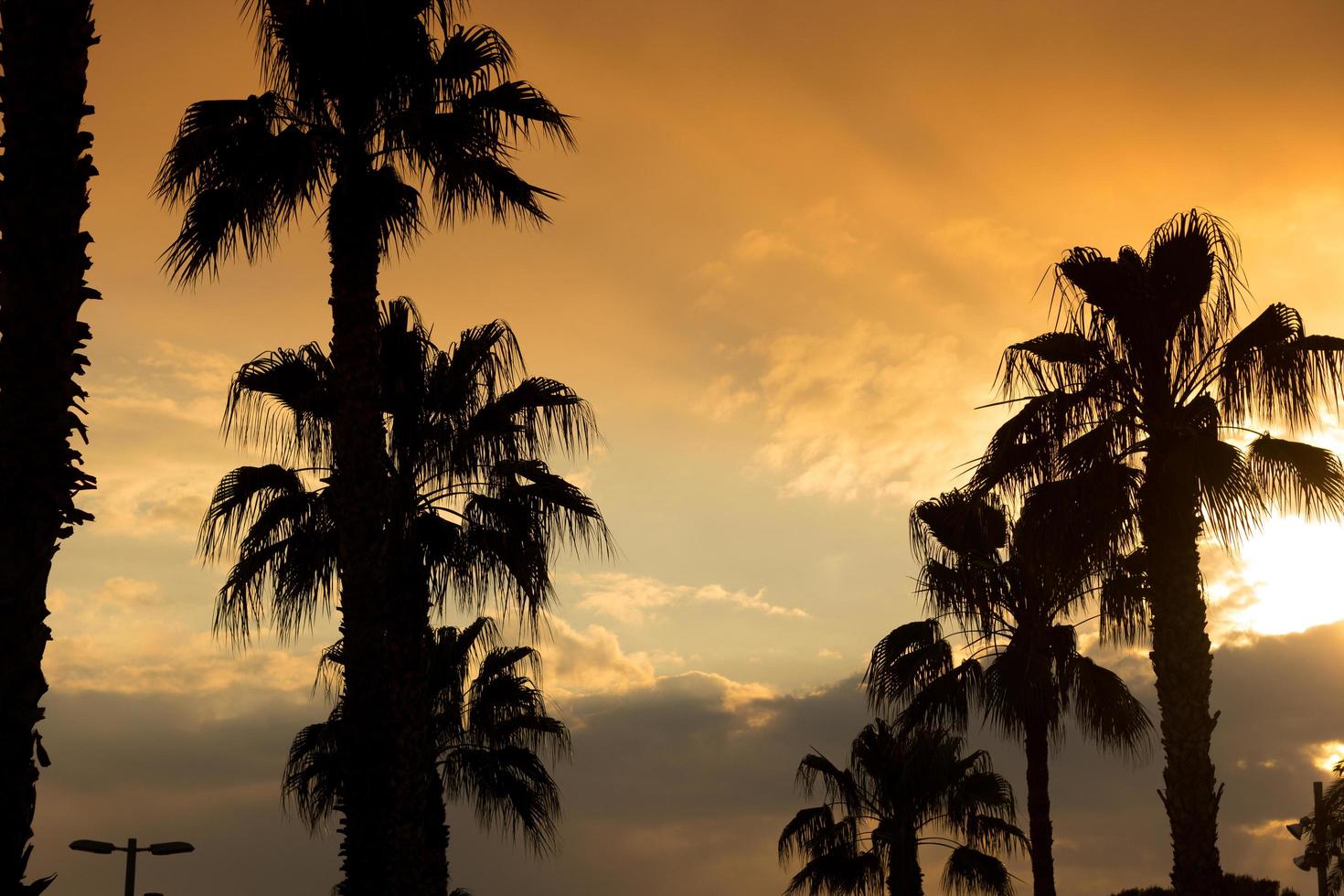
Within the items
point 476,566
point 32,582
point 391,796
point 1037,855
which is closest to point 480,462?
point 476,566

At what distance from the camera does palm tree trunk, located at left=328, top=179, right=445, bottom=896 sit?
47.0ft

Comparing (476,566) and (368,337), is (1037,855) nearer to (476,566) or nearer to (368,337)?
(476,566)

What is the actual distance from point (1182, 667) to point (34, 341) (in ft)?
45.4

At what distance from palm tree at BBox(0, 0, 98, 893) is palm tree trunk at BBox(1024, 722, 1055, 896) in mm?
21249

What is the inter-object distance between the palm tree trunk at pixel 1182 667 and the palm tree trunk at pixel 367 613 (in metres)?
9.25

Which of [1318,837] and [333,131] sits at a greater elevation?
[333,131]

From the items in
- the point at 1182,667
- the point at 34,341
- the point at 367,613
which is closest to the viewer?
the point at 34,341

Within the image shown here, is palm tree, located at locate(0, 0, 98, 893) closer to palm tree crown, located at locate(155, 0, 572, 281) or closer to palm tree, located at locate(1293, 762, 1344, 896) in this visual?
palm tree crown, located at locate(155, 0, 572, 281)

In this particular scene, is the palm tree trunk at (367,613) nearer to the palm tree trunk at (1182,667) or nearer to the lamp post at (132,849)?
the palm tree trunk at (1182,667)

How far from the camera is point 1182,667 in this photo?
53.9 ft

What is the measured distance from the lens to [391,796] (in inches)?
569

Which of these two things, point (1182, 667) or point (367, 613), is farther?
point (1182, 667)

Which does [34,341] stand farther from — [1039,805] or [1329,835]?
[1329,835]

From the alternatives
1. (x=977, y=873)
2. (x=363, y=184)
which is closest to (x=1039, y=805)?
(x=977, y=873)
